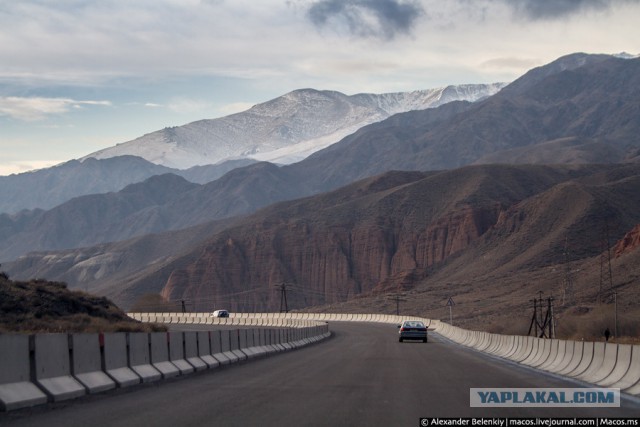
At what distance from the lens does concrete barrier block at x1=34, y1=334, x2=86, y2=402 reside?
694 inches

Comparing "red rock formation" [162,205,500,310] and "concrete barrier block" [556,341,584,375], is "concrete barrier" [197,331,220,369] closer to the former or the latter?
"concrete barrier block" [556,341,584,375]

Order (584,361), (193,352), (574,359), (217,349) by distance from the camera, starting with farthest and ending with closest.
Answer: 1. (217,349)
2. (193,352)
3. (574,359)
4. (584,361)

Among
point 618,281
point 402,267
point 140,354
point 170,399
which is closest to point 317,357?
point 140,354

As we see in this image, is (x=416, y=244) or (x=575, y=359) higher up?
(x=416, y=244)

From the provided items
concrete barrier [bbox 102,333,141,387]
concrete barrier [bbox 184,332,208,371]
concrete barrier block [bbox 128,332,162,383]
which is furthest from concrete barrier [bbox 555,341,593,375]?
concrete barrier [bbox 102,333,141,387]

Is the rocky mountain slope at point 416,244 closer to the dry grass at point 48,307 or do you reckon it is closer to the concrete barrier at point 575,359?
the dry grass at point 48,307

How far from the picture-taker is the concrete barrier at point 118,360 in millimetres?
20891

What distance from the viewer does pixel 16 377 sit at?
16.8 meters

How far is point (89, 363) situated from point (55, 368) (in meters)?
1.64

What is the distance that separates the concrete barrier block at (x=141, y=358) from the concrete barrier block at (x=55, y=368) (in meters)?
3.40

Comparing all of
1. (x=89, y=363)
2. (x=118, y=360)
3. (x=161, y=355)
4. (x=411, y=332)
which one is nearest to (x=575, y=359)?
(x=161, y=355)

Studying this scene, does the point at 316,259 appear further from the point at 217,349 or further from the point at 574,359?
the point at 574,359

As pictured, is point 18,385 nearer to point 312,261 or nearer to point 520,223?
point 520,223

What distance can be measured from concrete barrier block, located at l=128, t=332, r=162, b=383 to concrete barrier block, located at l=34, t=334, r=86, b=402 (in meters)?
3.40
